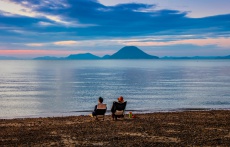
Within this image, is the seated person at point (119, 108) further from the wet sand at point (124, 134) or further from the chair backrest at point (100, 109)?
the wet sand at point (124, 134)

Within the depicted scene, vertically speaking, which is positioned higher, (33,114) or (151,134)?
(151,134)

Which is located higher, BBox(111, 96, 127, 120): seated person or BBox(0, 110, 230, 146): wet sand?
BBox(111, 96, 127, 120): seated person

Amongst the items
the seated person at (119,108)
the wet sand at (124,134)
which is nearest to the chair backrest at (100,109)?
the seated person at (119,108)

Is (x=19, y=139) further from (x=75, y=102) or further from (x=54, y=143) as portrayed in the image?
(x=75, y=102)

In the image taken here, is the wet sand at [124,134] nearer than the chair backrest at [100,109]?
Yes

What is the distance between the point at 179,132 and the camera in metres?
15.4

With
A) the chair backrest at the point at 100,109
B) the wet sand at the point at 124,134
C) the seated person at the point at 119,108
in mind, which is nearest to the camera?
the wet sand at the point at 124,134

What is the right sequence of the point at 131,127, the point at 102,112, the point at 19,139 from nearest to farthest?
the point at 19,139 < the point at 131,127 < the point at 102,112

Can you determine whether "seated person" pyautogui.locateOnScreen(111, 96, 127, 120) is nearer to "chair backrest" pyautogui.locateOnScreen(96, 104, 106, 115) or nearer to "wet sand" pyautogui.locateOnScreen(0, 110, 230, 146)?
"chair backrest" pyautogui.locateOnScreen(96, 104, 106, 115)

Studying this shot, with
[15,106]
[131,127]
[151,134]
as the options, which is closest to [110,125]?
[131,127]

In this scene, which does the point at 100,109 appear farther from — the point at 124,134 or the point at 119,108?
the point at 124,134

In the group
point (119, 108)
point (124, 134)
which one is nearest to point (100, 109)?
point (119, 108)

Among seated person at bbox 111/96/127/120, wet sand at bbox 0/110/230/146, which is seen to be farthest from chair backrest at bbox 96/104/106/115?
wet sand at bbox 0/110/230/146

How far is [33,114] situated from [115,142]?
19.6 m
